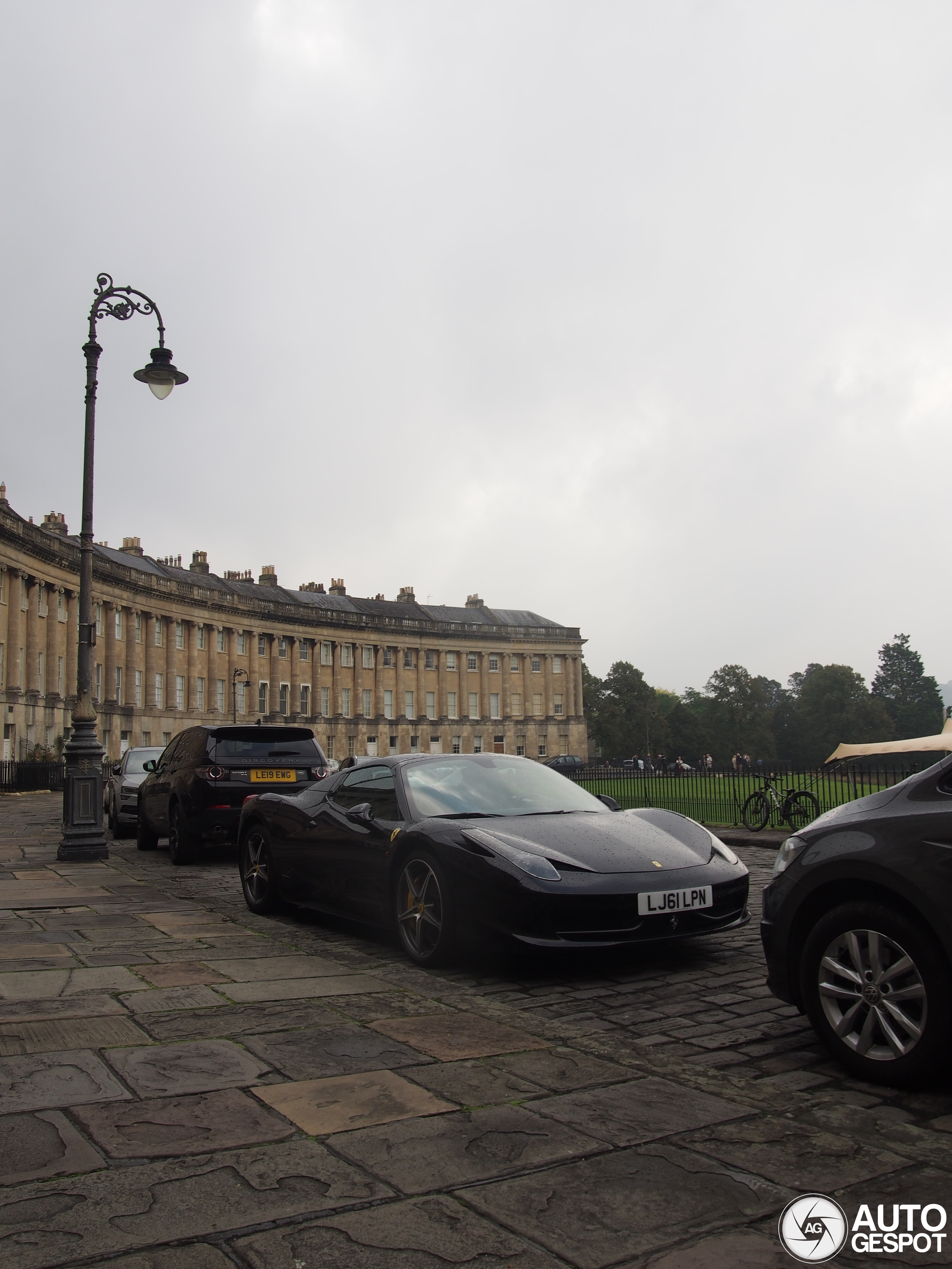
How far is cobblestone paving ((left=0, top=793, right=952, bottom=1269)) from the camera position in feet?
9.11

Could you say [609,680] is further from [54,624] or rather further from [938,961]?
[938,961]

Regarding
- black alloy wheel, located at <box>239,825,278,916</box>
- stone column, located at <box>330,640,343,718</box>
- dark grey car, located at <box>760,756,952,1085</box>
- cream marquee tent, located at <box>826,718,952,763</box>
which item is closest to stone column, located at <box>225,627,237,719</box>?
stone column, located at <box>330,640,343,718</box>

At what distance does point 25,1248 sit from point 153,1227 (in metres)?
0.32

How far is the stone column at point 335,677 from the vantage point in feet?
328

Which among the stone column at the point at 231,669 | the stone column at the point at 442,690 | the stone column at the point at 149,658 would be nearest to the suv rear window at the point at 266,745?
the stone column at the point at 149,658

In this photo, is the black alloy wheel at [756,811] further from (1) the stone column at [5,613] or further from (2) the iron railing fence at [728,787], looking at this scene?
(1) the stone column at [5,613]

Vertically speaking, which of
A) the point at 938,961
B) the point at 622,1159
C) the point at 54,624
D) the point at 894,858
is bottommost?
the point at 622,1159

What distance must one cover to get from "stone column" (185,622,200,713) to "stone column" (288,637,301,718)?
42.7 feet

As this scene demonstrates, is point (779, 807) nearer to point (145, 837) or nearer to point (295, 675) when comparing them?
point (145, 837)

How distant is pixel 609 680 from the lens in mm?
126812

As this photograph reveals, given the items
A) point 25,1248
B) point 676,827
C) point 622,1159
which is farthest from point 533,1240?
point 676,827

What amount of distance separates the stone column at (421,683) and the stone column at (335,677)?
9.81 metres

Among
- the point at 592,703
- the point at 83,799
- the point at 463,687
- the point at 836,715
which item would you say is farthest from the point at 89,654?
the point at 592,703

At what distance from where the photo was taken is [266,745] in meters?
14.2
